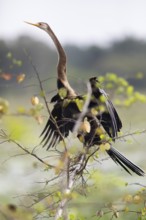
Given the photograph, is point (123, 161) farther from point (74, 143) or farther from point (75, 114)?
point (74, 143)

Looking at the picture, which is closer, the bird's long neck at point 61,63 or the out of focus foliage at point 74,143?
the out of focus foliage at point 74,143

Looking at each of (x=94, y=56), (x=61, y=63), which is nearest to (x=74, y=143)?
(x=61, y=63)

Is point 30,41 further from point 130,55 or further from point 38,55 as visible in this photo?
point 130,55

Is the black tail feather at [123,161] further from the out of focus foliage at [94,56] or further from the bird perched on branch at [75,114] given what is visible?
the out of focus foliage at [94,56]

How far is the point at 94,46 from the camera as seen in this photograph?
21.3 metres

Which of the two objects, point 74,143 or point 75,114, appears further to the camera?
point 75,114

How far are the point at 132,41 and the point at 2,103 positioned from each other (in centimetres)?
1954

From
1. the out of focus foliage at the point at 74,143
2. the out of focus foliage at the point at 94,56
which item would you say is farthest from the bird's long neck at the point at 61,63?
the out of focus foliage at the point at 94,56

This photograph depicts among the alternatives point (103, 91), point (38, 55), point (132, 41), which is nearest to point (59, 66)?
point (103, 91)

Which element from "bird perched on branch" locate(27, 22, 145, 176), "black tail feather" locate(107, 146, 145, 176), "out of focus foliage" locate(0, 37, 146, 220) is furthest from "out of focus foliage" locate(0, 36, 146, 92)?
"black tail feather" locate(107, 146, 145, 176)

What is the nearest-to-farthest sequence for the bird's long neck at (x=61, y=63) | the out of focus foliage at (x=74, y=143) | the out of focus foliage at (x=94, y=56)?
the out of focus foliage at (x=74, y=143) → the bird's long neck at (x=61, y=63) → the out of focus foliage at (x=94, y=56)

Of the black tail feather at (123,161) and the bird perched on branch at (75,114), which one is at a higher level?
the bird perched on branch at (75,114)

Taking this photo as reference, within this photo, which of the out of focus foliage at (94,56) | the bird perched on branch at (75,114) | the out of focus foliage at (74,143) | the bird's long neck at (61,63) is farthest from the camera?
the out of focus foliage at (94,56)

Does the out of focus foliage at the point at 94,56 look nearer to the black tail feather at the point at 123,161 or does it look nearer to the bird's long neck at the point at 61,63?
the bird's long neck at the point at 61,63
